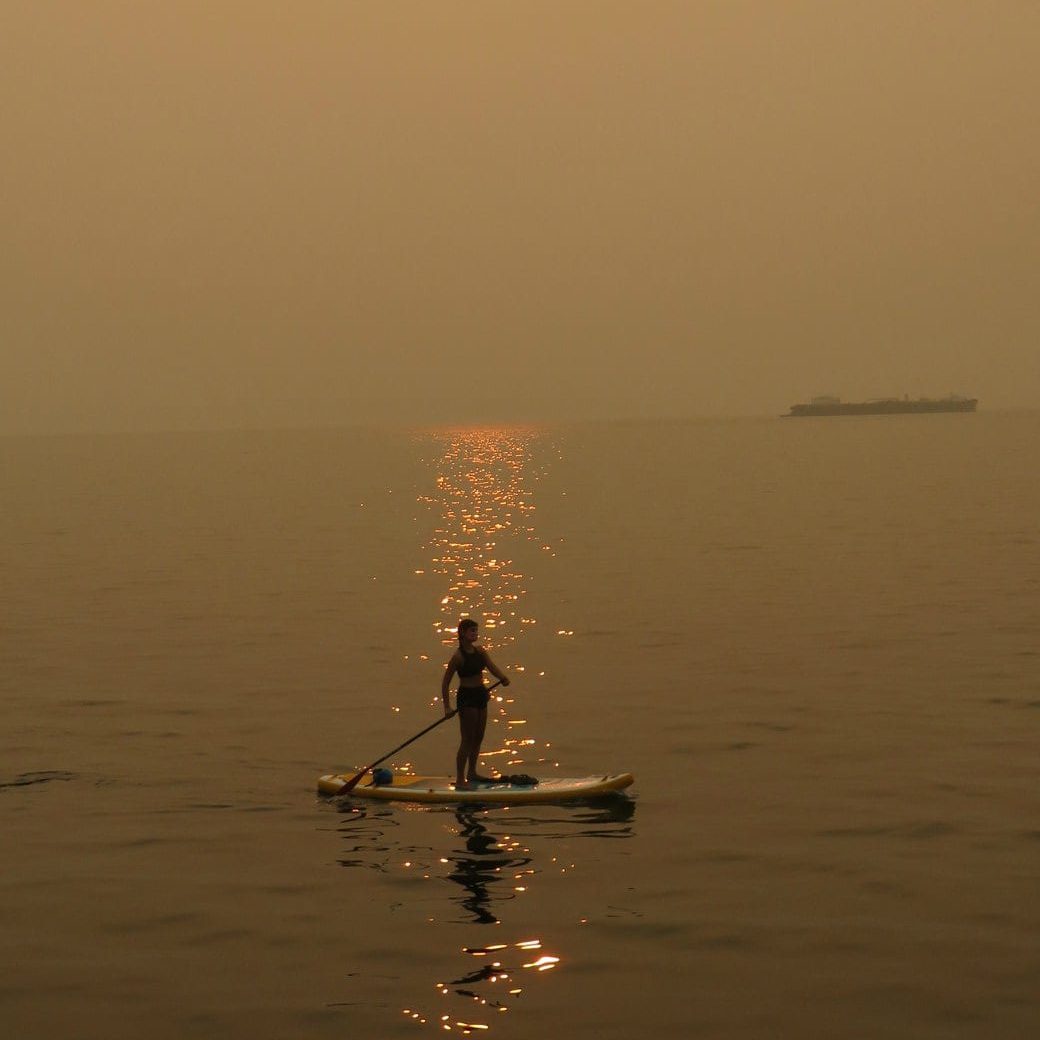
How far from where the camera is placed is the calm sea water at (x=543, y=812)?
42.0 ft

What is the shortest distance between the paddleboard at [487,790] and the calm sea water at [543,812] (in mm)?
290

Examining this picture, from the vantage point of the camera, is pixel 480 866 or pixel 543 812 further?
pixel 543 812

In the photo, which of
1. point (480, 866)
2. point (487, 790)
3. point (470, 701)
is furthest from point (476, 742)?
point (480, 866)

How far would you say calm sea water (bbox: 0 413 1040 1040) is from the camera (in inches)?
504

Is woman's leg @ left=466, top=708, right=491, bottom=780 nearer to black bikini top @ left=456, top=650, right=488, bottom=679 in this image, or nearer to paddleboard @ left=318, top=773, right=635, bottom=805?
paddleboard @ left=318, top=773, right=635, bottom=805

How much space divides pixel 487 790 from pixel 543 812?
772 millimetres

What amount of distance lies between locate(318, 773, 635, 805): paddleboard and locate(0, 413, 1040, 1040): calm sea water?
0.29m

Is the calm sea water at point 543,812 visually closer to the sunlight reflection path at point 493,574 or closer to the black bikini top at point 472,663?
the sunlight reflection path at point 493,574

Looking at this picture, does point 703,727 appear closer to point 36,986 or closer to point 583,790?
point 583,790

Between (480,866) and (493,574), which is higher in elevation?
(493,574)

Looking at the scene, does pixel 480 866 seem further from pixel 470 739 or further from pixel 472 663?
pixel 472 663

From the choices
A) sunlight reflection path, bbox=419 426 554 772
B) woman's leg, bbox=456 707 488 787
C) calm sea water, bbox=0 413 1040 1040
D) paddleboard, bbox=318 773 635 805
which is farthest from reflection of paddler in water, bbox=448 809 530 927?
sunlight reflection path, bbox=419 426 554 772

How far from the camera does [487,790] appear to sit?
62.3 ft

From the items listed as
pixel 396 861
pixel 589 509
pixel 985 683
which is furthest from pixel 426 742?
pixel 589 509
